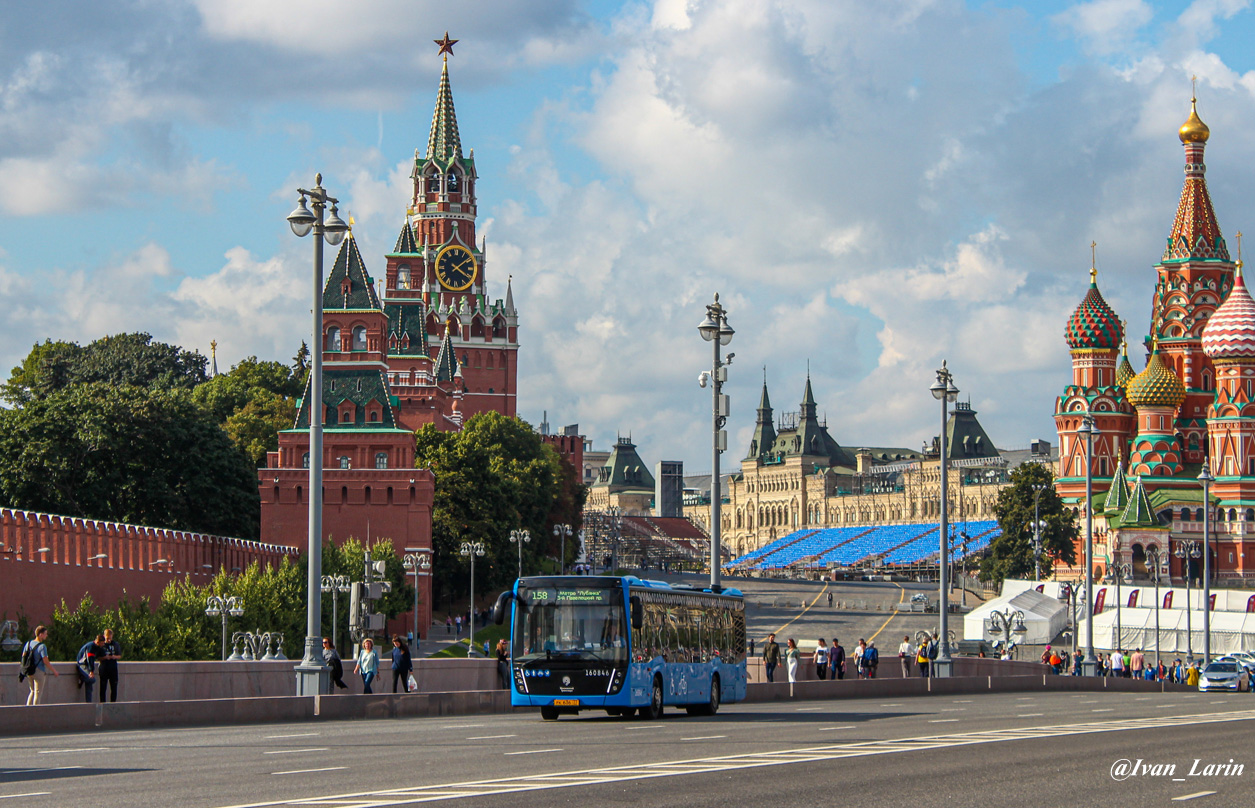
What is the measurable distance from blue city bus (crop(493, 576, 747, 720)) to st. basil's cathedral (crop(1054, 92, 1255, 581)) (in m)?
101

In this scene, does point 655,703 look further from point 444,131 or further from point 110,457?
point 444,131

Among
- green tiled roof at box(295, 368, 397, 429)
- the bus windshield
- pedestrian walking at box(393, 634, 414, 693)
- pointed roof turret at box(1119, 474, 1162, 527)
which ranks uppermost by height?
green tiled roof at box(295, 368, 397, 429)

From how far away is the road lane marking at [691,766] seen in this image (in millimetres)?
14930

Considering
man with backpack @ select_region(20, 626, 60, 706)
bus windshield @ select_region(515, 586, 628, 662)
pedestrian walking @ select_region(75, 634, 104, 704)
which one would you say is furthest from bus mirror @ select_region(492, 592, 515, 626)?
man with backpack @ select_region(20, 626, 60, 706)

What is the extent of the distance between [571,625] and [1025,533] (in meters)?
102

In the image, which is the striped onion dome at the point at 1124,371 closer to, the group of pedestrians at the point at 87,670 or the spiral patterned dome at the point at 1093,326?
the spiral patterned dome at the point at 1093,326

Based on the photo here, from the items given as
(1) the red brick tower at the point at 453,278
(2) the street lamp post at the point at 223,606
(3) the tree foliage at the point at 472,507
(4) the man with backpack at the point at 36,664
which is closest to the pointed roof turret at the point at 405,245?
(1) the red brick tower at the point at 453,278

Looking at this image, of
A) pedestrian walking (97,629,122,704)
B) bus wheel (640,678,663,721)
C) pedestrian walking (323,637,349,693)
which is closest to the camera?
pedestrian walking (97,629,122,704)

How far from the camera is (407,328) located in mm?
128500

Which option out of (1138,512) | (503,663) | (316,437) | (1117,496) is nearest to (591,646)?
(316,437)

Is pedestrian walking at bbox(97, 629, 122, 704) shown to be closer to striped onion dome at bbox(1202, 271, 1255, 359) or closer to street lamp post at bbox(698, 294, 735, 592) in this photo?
street lamp post at bbox(698, 294, 735, 592)

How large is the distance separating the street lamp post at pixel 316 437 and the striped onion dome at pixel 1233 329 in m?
112

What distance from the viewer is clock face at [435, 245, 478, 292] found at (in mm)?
156625

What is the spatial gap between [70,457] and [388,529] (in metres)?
21.0
